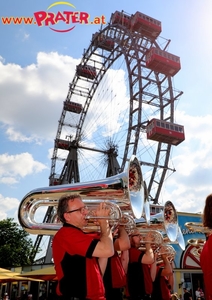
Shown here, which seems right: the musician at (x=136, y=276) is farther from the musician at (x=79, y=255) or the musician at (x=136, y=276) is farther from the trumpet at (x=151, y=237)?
the musician at (x=79, y=255)

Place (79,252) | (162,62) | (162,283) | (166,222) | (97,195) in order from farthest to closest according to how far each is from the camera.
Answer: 1. (162,62)
2. (162,283)
3. (166,222)
4. (97,195)
5. (79,252)

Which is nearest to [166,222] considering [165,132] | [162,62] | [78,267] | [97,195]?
[97,195]

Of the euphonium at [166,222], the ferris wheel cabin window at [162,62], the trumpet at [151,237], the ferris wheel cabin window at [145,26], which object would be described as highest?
the ferris wheel cabin window at [145,26]

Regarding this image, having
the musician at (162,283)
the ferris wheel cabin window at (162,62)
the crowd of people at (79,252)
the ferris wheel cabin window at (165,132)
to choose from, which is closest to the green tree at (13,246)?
the ferris wheel cabin window at (165,132)

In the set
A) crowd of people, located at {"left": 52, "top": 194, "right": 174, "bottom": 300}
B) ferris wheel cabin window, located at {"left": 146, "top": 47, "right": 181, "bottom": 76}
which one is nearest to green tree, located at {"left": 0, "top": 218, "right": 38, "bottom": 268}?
ferris wheel cabin window, located at {"left": 146, "top": 47, "right": 181, "bottom": 76}

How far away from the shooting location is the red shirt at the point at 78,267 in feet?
7.36

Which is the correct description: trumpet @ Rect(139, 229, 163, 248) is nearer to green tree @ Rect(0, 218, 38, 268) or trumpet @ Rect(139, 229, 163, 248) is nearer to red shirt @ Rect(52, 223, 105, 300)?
Answer: red shirt @ Rect(52, 223, 105, 300)

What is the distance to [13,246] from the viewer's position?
82.9ft

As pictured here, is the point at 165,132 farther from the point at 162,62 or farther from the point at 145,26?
the point at 145,26

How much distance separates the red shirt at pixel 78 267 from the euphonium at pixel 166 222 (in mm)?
2171

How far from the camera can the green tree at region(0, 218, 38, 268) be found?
2419 centimetres

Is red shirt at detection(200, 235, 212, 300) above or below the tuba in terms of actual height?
below

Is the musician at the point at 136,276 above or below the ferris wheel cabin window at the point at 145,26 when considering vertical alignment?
below

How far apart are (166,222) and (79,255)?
109 inches
